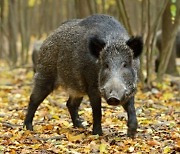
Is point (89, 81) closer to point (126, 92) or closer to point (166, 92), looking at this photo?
point (126, 92)

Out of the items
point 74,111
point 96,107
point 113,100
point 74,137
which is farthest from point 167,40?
point 113,100

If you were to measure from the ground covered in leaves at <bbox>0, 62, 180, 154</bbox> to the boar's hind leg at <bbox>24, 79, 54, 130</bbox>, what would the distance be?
0.13 m

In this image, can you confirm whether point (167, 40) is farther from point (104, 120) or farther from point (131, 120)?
point (131, 120)

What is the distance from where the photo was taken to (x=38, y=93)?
723cm

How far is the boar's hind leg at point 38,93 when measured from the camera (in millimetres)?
7133

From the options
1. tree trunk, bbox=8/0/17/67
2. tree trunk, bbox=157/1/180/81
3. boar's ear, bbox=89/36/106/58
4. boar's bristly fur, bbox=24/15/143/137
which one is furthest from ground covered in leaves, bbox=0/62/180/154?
tree trunk, bbox=8/0/17/67

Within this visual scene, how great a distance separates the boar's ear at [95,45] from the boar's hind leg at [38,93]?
3.92ft

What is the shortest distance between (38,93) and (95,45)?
1.50 m

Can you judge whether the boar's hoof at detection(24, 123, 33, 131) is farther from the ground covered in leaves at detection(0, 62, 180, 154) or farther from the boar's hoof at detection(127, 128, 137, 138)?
the boar's hoof at detection(127, 128, 137, 138)

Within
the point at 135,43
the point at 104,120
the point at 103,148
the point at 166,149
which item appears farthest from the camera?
the point at 104,120

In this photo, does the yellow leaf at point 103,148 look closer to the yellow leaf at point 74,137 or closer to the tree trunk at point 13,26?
the yellow leaf at point 74,137

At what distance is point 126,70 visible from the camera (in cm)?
585

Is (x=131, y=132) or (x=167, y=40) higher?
(x=167, y=40)

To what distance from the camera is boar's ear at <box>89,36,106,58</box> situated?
606cm
